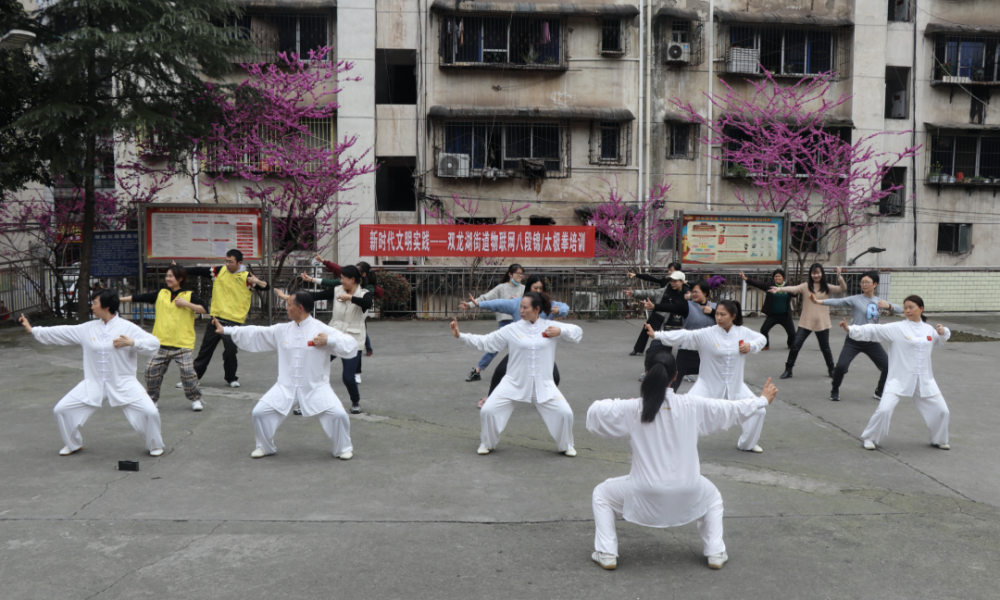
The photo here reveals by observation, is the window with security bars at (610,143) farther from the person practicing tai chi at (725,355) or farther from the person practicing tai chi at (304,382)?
the person practicing tai chi at (304,382)

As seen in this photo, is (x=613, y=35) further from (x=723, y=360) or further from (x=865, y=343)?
(x=723, y=360)

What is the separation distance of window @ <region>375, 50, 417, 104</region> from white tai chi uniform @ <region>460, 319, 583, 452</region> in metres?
15.7

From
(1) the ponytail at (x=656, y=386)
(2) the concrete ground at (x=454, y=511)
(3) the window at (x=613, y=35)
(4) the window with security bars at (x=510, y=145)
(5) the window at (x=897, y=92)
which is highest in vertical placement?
(3) the window at (x=613, y=35)

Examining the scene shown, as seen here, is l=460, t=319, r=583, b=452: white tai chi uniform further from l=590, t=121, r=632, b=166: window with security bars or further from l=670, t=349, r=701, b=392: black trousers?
l=590, t=121, r=632, b=166: window with security bars

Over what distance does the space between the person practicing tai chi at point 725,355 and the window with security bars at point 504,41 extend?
585 inches

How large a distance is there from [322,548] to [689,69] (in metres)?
Result: 19.5

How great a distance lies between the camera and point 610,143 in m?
21.8

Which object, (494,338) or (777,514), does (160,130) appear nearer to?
(494,338)

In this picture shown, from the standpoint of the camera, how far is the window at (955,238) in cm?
2342

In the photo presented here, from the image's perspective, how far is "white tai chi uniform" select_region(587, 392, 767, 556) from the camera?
4719mm

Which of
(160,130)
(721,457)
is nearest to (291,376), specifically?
(721,457)

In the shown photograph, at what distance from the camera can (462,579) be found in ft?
15.2

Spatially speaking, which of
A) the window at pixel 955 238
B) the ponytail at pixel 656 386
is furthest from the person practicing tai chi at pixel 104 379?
the window at pixel 955 238

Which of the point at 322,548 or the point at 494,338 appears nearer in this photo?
the point at 322,548
